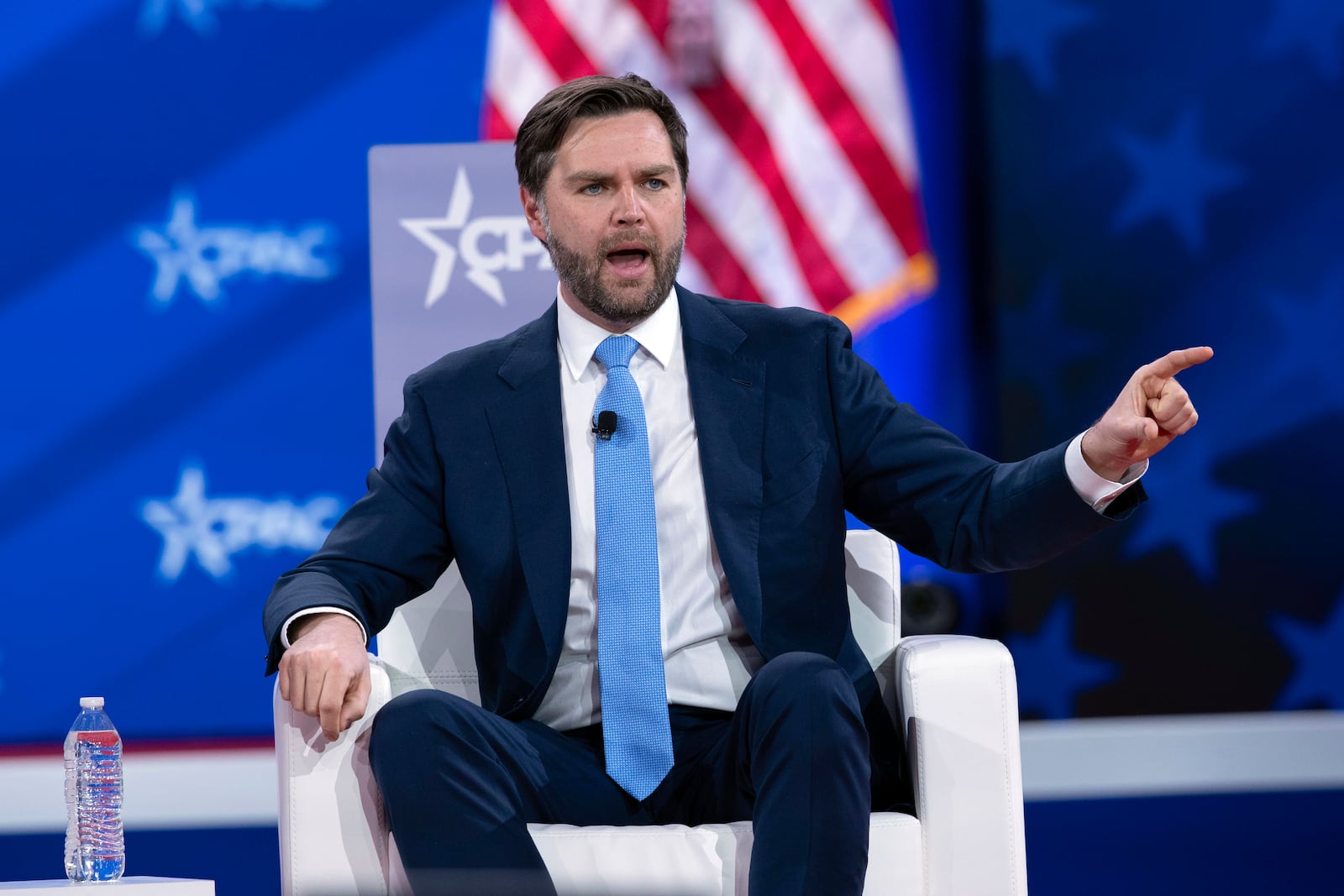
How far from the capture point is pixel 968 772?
5.68 feet

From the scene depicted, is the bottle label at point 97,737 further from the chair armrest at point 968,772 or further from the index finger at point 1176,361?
the index finger at point 1176,361

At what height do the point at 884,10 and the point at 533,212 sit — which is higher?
the point at 884,10

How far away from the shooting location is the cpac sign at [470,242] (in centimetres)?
284

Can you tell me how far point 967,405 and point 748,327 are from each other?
202 centimetres

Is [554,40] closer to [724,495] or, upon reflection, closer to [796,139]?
[796,139]

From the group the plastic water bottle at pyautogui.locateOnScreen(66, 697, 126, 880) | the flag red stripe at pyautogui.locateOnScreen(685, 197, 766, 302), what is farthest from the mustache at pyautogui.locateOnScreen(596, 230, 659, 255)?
the flag red stripe at pyautogui.locateOnScreen(685, 197, 766, 302)

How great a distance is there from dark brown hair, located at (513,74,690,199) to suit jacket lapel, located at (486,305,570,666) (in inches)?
10.3

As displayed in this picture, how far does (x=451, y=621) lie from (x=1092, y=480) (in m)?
0.97

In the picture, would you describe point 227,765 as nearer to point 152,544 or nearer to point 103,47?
point 152,544

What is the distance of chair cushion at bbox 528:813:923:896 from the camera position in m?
1.62

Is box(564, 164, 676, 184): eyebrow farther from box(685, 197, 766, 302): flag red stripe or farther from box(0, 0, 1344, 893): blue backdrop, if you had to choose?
box(0, 0, 1344, 893): blue backdrop

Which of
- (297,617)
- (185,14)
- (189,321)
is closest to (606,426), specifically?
(297,617)

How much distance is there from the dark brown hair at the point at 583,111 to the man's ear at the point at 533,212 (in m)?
0.03

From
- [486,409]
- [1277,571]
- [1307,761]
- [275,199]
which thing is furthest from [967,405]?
[486,409]
